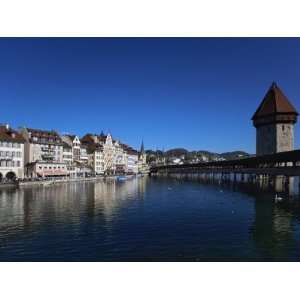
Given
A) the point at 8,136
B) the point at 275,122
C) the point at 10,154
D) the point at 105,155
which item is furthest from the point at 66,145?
the point at 275,122

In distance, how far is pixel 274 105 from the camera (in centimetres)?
9231

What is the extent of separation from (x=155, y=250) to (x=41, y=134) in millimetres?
76948

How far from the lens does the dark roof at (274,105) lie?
9088cm

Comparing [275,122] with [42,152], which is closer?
[42,152]

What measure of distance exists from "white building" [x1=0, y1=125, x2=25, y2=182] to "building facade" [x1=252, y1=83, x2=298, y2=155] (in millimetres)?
64359

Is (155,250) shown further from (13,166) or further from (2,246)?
(13,166)

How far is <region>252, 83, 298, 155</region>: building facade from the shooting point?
89.3m

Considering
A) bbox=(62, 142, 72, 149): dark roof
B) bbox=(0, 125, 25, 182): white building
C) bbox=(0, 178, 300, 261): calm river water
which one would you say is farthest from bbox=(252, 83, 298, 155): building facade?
bbox=(0, 125, 25, 182): white building

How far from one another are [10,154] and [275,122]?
220 ft

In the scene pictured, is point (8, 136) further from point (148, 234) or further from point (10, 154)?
point (148, 234)

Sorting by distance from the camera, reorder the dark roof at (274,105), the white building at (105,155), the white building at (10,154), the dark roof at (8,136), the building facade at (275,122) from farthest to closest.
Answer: the white building at (105,155) → the dark roof at (274,105) → the building facade at (275,122) → the dark roof at (8,136) → the white building at (10,154)

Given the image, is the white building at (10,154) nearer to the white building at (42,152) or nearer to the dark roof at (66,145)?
the white building at (42,152)

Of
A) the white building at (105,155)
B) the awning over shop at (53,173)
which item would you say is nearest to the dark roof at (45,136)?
the awning over shop at (53,173)

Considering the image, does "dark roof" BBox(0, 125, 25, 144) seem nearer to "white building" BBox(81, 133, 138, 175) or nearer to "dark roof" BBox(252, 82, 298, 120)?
"white building" BBox(81, 133, 138, 175)
